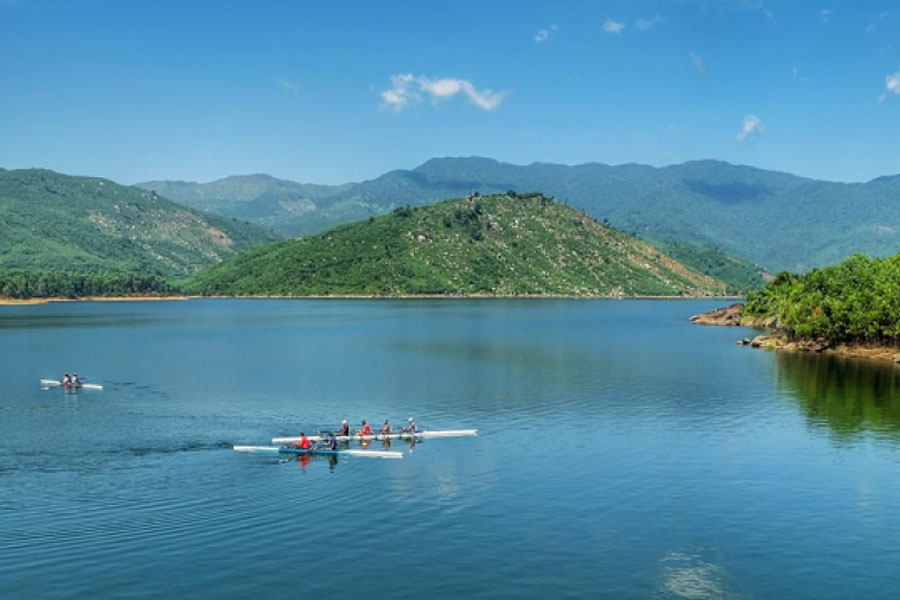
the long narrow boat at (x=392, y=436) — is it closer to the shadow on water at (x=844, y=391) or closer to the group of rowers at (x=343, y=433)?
the group of rowers at (x=343, y=433)

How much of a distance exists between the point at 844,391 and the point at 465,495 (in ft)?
297

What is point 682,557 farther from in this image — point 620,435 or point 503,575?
point 620,435

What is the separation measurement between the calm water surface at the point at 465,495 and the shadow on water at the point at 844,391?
85 cm

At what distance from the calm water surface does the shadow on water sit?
85cm

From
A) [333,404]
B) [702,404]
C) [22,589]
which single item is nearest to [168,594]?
[22,589]

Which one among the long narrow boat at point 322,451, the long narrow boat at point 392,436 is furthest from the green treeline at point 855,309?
the long narrow boat at point 322,451

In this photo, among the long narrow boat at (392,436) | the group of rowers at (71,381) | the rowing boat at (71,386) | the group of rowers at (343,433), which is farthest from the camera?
the rowing boat at (71,386)

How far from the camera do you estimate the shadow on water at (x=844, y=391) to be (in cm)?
10919

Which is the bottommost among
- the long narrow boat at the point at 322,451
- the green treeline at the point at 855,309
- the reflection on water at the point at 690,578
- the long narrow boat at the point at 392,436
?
the reflection on water at the point at 690,578

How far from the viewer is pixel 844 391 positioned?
5374 inches

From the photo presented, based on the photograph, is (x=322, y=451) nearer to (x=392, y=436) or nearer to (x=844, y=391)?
(x=392, y=436)

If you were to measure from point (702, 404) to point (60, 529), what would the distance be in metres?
94.8

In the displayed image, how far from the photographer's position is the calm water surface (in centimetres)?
5538

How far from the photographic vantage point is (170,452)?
89.8m
